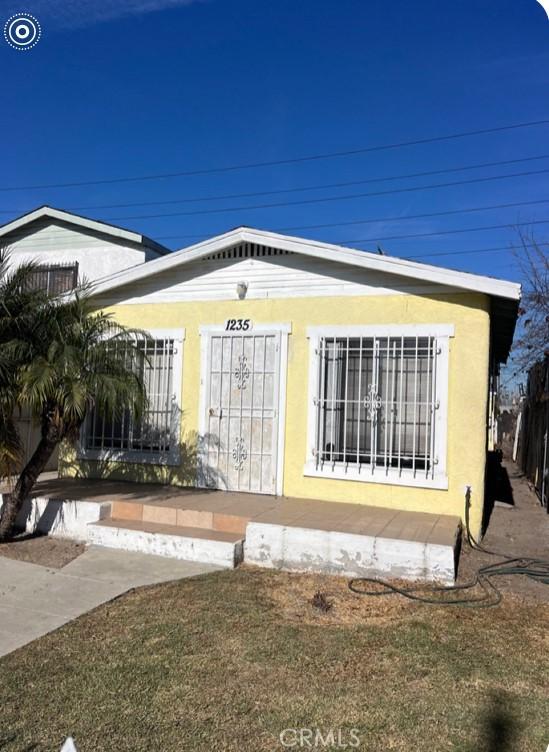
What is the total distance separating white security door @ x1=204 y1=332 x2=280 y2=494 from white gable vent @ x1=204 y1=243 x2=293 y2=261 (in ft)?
3.65

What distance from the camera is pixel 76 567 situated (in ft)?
19.2

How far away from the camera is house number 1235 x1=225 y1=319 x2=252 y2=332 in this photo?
26.2 feet

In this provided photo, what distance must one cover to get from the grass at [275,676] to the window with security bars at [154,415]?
12.0 ft

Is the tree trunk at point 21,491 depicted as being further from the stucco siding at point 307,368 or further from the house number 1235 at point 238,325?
the house number 1235 at point 238,325

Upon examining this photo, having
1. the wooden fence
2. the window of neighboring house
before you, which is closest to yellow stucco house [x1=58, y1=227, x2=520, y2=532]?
the wooden fence

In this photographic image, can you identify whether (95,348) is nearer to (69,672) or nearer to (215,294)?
(215,294)

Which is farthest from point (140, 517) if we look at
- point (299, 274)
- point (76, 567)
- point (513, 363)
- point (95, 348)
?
point (513, 363)

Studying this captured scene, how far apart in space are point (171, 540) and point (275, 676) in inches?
108

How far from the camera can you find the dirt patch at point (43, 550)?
6099mm

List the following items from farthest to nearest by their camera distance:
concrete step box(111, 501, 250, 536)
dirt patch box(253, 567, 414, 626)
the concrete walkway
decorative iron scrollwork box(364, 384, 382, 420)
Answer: decorative iron scrollwork box(364, 384, 382, 420)
concrete step box(111, 501, 250, 536)
dirt patch box(253, 567, 414, 626)
the concrete walkway

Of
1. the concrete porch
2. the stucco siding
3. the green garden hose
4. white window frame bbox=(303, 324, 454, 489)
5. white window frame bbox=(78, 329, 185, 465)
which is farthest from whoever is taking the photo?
white window frame bbox=(78, 329, 185, 465)

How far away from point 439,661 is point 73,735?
7.47 ft

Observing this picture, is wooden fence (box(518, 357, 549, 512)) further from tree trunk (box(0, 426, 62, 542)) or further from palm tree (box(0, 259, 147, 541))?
tree trunk (box(0, 426, 62, 542))

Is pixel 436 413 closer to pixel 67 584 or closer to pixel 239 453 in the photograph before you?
pixel 239 453
